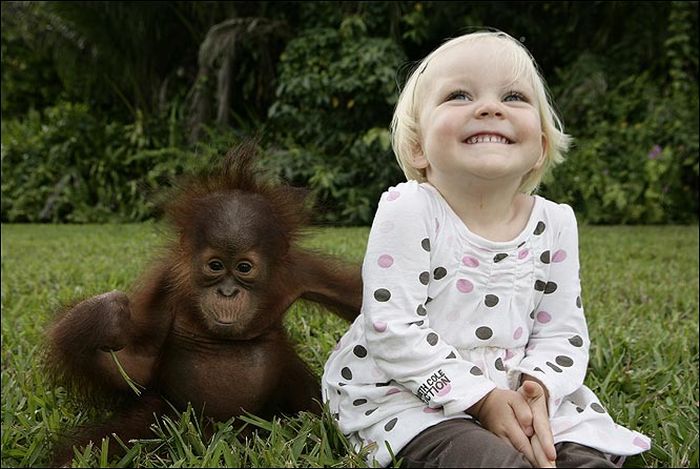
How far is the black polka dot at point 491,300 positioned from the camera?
1.62 meters

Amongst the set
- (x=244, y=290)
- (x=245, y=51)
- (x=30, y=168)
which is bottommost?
(x=30, y=168)

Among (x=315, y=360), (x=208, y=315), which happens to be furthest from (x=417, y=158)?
(x=315, y=360)

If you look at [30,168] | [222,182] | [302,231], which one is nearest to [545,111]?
[302,231]

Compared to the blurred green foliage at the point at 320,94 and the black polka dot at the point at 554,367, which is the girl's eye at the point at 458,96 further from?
the blurred green foliage at the point at 320,94

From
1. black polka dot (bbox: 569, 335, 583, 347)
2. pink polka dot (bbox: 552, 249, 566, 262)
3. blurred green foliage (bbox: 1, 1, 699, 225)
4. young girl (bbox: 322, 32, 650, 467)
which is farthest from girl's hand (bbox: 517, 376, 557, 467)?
blurred green foliage (bbox: 1, 1, 699, 225)

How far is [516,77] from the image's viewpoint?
1639mm

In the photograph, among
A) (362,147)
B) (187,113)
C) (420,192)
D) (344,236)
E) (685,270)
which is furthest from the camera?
(187,113)

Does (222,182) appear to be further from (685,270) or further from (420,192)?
(685,270)

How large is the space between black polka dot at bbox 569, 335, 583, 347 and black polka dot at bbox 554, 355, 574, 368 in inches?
2.1

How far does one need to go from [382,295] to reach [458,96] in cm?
45

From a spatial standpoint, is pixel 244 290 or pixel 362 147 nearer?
pixel 244 290

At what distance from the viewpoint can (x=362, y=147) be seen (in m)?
8.17

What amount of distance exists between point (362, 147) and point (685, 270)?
13.4 feet

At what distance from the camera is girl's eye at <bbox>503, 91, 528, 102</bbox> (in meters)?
1.65
